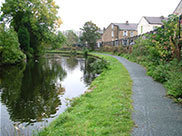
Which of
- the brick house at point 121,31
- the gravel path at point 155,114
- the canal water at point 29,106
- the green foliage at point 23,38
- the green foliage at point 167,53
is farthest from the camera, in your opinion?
the brick house at point 121,31

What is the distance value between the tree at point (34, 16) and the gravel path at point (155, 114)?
92.0ft

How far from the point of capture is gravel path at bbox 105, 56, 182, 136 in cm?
368

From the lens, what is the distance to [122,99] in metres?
5.78

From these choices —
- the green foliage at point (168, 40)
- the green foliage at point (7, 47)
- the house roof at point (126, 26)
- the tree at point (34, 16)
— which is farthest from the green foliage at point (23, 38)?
the house roof at point (126, 26)

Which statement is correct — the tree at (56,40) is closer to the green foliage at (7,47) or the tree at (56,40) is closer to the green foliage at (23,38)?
the green foliage at (23,38)

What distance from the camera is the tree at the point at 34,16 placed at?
2959 centimetres

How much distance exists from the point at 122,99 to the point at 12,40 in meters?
19.2

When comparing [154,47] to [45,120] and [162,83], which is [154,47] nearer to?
[162,83]

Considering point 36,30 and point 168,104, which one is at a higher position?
point 36,30

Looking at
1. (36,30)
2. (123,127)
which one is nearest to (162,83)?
(123,127)

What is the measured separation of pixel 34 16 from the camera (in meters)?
32.1

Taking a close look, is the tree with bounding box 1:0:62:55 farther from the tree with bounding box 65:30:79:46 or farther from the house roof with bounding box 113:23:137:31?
the house roof with bounding box 113:23:137:31

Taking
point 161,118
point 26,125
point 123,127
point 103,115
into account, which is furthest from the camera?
point 26,125

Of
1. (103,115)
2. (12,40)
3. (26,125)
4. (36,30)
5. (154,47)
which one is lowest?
(26,125)
